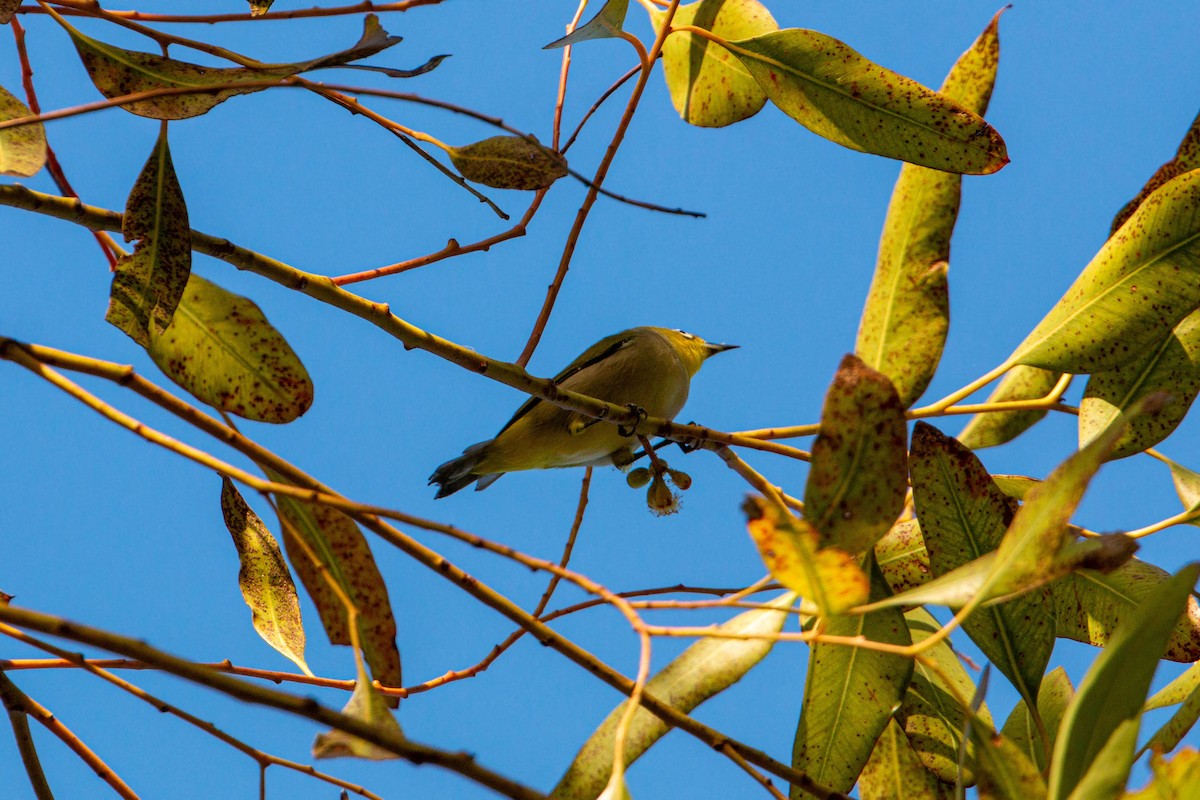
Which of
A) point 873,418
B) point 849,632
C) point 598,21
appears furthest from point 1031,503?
point 598,21

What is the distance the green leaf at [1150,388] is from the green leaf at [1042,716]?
35 cm

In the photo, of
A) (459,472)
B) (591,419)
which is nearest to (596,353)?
(459,472)

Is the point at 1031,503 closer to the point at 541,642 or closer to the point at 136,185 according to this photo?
the point at 541,642

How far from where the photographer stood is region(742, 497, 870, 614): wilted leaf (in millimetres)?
811

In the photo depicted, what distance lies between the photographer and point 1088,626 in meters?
1.48

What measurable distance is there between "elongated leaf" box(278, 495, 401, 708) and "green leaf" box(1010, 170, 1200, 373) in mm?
939

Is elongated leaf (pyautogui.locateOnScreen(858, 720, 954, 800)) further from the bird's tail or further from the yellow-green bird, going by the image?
the bird's tail

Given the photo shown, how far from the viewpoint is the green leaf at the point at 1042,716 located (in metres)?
1.46

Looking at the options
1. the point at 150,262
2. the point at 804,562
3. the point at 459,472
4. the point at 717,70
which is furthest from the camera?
the point at 459,472

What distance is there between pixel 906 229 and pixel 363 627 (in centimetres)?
93

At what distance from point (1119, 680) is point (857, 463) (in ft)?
0.89

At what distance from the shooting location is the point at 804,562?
84cm

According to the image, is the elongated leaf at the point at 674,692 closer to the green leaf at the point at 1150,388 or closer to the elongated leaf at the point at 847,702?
the elongated leaf at the point at 847,702

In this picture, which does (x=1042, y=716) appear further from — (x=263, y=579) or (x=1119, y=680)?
(x=263, y=579)
